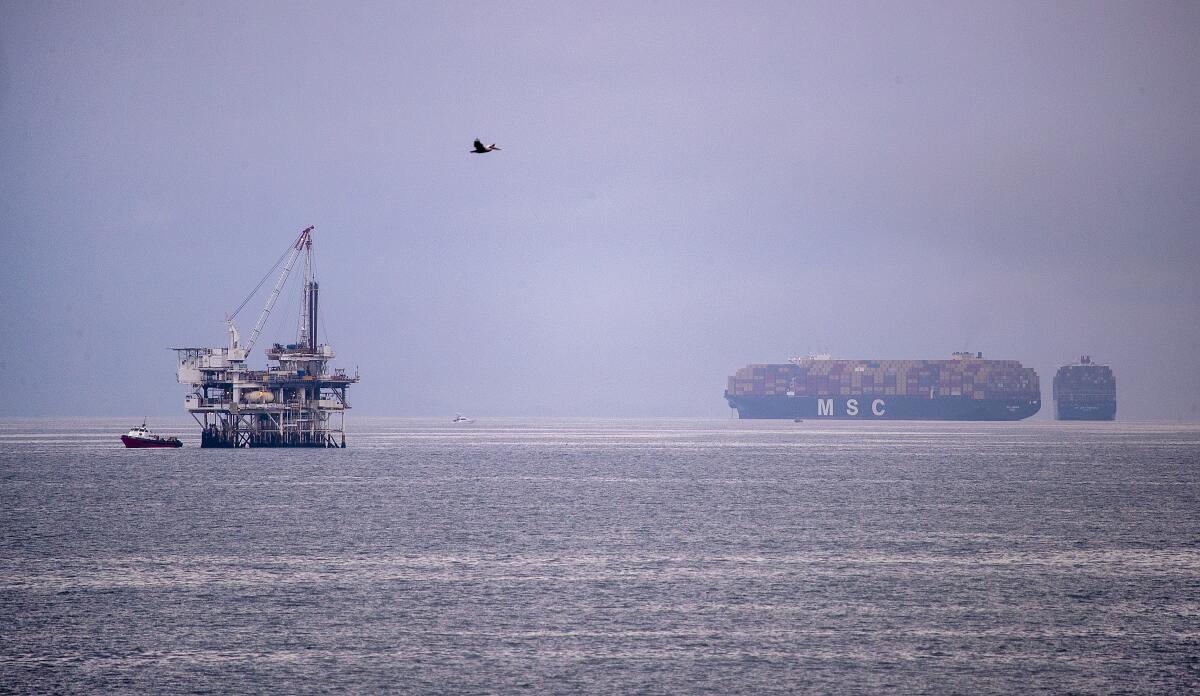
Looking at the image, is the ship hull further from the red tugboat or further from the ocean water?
the ocean water

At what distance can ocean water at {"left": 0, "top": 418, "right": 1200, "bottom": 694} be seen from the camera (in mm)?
28125

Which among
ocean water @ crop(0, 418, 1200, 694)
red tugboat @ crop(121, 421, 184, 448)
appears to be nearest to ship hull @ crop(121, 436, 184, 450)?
red tugboat @ crop(121, 421, 184, 448)

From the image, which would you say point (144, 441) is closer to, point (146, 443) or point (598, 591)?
point (146, 443)

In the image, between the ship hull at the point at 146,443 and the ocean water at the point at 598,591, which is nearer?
the ocean water at the point at 598,591

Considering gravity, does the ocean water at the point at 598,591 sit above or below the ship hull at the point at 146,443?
below

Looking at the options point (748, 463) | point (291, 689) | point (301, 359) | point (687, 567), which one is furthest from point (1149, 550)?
point (301, 359)

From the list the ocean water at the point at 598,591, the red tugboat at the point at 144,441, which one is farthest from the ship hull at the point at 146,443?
the ocean water at the point at 598,591

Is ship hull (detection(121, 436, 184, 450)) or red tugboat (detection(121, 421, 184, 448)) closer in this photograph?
red tugboat (detection(121, 421, 184, 448))

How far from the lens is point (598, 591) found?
1560 inches

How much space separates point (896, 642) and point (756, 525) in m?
31.5

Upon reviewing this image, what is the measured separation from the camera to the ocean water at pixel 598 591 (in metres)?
28.1

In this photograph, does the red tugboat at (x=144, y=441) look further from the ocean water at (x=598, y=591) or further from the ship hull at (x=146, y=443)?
the ocean water at (x=598, y=591)

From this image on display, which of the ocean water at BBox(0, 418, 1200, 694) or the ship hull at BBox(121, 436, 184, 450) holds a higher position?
the ship hull at BBox(121, 436, 184, 450)

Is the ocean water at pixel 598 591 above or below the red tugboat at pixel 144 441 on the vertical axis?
below
